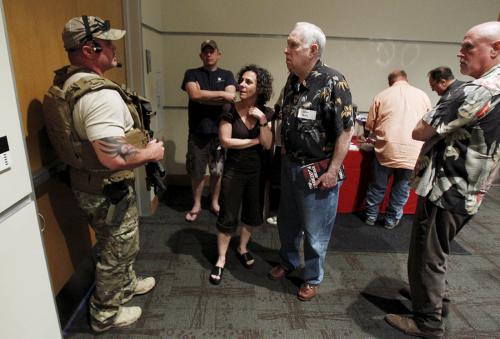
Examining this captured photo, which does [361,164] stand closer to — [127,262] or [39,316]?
[127,262]

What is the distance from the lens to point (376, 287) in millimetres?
2061

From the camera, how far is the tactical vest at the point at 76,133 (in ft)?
4.16

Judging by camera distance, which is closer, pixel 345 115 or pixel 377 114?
pixel 345 115

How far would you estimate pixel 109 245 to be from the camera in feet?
5.03

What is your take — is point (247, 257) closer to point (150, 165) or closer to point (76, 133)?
point (150, 165)

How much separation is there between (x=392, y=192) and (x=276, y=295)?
151 cm

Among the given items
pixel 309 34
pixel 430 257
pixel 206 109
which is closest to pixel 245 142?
pixel 309 34

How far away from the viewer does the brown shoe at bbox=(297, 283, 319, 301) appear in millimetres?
1903

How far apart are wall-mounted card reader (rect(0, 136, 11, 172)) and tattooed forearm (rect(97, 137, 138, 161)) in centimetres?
30

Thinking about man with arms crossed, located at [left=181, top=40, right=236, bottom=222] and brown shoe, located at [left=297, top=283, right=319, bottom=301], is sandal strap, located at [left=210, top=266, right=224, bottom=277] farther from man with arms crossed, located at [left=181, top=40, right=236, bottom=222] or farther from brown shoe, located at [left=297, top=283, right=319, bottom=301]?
man with arms crossed, located at [left=181, top=40, right=236, bottom=222]

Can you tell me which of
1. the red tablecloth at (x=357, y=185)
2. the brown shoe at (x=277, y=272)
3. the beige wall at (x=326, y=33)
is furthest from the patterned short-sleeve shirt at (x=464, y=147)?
the beige wall at (x=326, y=33)

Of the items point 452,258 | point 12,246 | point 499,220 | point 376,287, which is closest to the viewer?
point 12,246

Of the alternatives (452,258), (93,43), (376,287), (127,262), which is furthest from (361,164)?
(93,43)

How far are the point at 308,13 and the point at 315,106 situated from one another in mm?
2135
